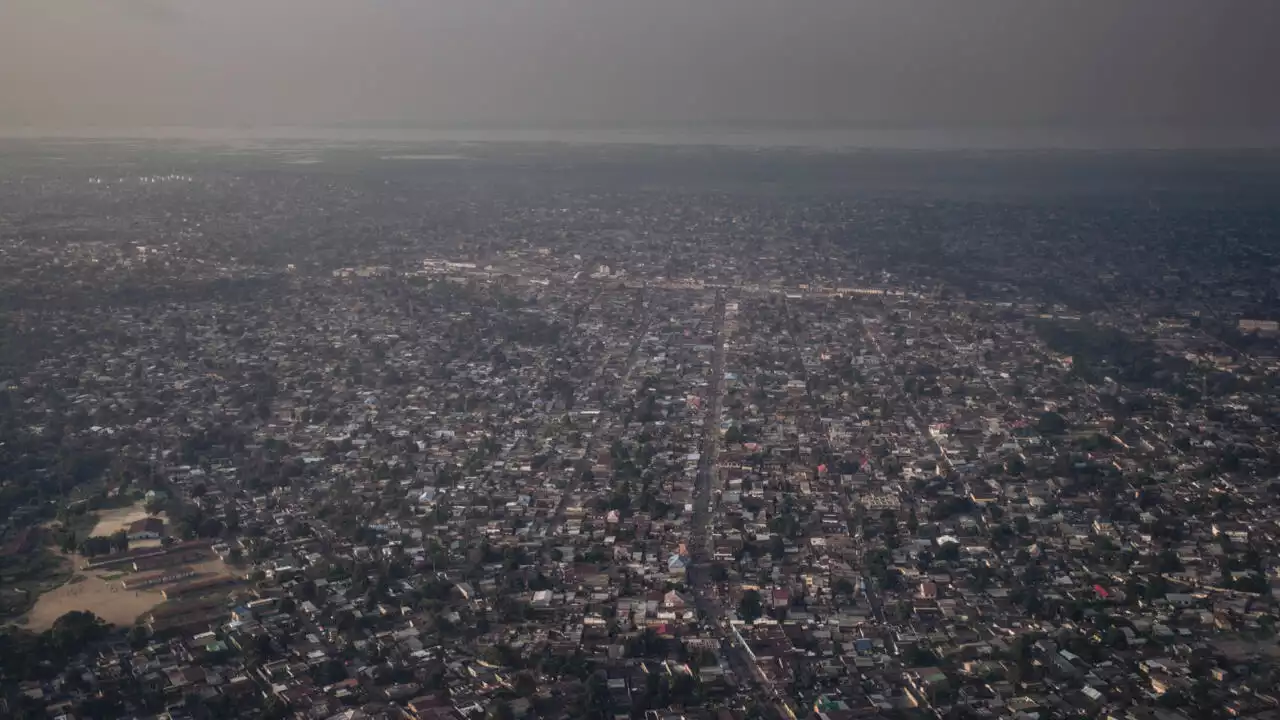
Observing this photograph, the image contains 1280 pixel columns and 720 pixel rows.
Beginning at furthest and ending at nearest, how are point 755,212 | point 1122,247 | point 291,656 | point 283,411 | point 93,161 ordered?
point 93,161, point 755,212, point 1122,247, point 283,411, point 291,656

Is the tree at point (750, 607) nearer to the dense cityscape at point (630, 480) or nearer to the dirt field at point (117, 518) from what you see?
the dense cityscape at point (630, 480)

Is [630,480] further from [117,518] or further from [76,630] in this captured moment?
[76,630]

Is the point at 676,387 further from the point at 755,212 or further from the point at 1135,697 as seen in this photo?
the point at 755,212

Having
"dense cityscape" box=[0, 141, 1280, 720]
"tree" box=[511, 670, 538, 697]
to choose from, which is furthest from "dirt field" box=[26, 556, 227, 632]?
"tree" box=[511, 670, 538, 697]

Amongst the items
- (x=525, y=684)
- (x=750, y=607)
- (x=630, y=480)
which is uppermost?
(x=630, y=480)

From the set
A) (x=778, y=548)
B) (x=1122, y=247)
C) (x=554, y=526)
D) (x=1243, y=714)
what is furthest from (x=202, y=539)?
(x=1122, y=247)

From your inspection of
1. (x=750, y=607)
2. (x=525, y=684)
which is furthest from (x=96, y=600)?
(x=750, y=607)
